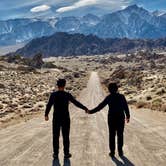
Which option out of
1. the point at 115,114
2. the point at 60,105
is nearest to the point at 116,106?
the point at 115,114

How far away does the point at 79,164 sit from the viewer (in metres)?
12.3

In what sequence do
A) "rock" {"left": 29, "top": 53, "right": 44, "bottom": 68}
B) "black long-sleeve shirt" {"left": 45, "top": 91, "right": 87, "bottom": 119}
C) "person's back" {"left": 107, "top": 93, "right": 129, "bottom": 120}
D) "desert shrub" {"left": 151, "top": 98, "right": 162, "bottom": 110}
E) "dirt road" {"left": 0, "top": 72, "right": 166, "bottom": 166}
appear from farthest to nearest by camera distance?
"rock" {"left": 29, "top": 53, "right": 44, "bottom": 68} < "desert shrub" {"left": 151, "top": 98, "right": 162, "bottom": 110} < "person's back" {"left": 107, "top": 93, "right": 129, "bottom": 120} < "black long-sleeve shirt" {"left": 45, "top": 91, "right": 87, "bottom": 119} < "dirt road" {"left": 0, "top": 72, "right": 166, "bottom": 166}

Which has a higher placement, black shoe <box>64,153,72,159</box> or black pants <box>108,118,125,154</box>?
black pants <box>108,118,125,154</box>

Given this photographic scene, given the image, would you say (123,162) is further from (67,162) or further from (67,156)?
(67,156)

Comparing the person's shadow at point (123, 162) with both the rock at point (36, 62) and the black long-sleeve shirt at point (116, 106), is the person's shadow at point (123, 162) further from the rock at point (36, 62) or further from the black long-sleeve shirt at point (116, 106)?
the rock at point (36, 62)

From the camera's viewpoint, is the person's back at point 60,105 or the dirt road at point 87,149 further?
the person's back at point 60,105

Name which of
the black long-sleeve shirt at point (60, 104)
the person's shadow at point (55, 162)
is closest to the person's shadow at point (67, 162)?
the person's shadow at point (55, 162)

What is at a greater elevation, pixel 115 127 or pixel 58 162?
pixel 115 127

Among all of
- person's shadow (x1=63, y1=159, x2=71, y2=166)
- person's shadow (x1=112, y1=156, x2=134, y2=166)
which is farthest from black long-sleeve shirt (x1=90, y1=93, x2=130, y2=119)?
person's shadow (x1=63, y1=159, x2=71, y2=166)

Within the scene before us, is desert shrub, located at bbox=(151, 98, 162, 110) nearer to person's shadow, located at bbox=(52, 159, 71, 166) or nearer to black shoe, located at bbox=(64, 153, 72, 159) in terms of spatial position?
black shoe, located at bbox=(64, 153, 72, 159)

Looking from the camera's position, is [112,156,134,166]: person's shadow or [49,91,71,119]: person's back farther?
[49,91,71,119]: person's back

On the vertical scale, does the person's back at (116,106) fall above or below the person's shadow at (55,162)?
above

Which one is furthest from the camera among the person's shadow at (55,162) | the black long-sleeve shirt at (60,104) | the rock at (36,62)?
the rock at (36,62)

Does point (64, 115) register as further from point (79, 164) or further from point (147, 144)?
point (147, 144)
